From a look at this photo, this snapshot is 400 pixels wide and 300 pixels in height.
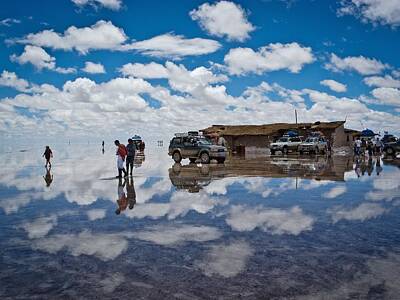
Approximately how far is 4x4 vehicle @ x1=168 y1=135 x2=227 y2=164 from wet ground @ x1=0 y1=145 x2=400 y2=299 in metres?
15.3

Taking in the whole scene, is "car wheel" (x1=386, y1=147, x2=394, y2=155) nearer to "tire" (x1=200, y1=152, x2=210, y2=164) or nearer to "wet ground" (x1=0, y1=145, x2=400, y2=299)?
"tire" (x1=200, y1=152, x2=210, y2=164)

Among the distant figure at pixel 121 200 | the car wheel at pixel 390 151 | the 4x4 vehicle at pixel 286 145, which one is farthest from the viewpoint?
the 4x4 vehicle at pixel 286 145

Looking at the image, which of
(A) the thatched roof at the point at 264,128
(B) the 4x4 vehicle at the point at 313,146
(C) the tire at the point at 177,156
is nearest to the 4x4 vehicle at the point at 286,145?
(B) the 4x4 vehicle at the point at 313,146

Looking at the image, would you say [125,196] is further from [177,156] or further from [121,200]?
[177,156]

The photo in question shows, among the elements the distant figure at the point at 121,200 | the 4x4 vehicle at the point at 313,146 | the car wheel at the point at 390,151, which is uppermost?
the 4x4 vehicle at the point at 313,146

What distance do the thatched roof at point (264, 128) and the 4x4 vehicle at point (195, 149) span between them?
75.7 ft

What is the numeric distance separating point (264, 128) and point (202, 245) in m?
48.3

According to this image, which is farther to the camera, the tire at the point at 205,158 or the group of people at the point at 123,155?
the tire at the point at 205,158

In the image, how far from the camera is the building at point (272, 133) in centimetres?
5059

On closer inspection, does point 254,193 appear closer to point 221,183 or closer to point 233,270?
point 221,183

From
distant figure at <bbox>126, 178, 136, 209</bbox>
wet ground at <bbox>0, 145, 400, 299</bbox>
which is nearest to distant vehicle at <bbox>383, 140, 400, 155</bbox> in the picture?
wet ground at <bbox>0, 145, 400, 299</bbox>

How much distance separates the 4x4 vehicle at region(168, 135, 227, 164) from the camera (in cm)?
2819

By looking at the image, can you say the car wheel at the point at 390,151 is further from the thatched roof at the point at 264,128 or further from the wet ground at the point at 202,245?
the wet ground at the point at 202,245

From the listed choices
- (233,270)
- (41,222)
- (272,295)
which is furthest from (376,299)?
(41,222)
